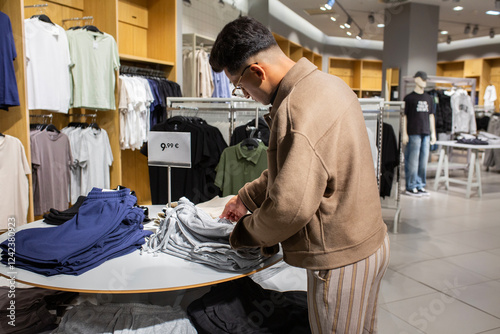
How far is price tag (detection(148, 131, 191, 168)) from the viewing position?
2072mm

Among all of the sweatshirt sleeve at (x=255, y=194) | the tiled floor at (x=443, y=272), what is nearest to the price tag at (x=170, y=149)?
the sweatshirt sleeve at (x=255, y=194)

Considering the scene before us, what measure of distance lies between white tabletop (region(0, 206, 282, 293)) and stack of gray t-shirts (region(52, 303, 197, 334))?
0.21m

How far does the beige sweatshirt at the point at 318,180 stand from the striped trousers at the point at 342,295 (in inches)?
1.4

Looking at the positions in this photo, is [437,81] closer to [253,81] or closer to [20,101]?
[20,101]

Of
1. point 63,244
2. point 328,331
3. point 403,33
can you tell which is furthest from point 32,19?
point 403,33

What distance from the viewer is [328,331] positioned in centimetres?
121

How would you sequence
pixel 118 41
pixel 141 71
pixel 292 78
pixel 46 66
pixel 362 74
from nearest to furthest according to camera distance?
pixel 292 78
pixel 46 66
pixel 118 41
pixel 141 71
pixel 362 74

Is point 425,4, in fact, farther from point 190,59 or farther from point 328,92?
point 328,92

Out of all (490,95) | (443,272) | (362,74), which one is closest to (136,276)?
(443,272)

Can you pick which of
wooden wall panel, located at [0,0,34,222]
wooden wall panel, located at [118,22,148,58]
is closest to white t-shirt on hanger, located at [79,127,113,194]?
wooden wall panel, located at [0,0,34,222]

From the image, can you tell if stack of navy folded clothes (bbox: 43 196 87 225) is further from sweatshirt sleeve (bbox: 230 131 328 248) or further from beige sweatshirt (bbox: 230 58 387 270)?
sweatshirt sleeve (bbox: 230 131 328 248)

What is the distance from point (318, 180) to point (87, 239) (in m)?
0.98

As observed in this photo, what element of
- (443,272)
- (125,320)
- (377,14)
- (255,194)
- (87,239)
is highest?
(377,14)

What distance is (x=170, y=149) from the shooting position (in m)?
2.11
